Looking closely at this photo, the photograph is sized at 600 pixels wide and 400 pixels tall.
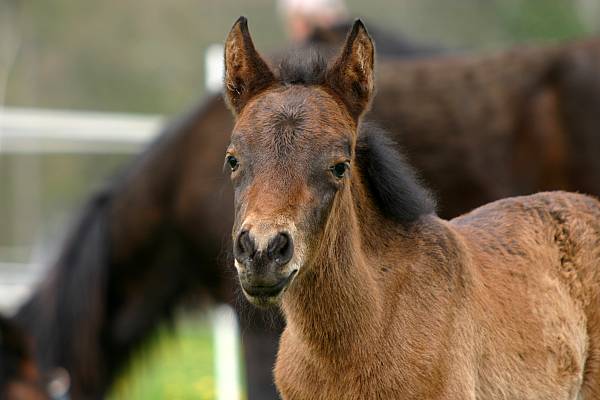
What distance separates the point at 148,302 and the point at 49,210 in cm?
618

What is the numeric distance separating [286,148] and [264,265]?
0.44 metres

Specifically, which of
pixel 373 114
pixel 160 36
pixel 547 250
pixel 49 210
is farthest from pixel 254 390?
pixel 160 36

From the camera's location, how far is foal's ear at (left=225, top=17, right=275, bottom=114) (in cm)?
388

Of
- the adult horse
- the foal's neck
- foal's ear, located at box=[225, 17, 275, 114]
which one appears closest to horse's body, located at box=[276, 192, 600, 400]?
the foal's neck

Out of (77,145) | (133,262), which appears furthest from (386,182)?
(77,145)

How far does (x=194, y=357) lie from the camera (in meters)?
11.9

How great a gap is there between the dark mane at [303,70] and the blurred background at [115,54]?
332 inches

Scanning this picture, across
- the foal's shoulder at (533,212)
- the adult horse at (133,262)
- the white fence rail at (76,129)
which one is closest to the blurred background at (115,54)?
the white fence rail at (76,129)

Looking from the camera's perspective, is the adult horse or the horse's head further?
the adult horse

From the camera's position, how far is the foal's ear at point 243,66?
3.88 metres

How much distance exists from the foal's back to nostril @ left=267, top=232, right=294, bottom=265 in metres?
0.89

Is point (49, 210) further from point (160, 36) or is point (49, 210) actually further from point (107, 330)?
point (107, 330)

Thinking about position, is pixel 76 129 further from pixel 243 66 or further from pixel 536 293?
pixel 536 293

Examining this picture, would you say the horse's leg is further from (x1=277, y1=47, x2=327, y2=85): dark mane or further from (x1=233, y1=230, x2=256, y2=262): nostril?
(x1=233, y1=230, x2=256, y2=262): nostril
